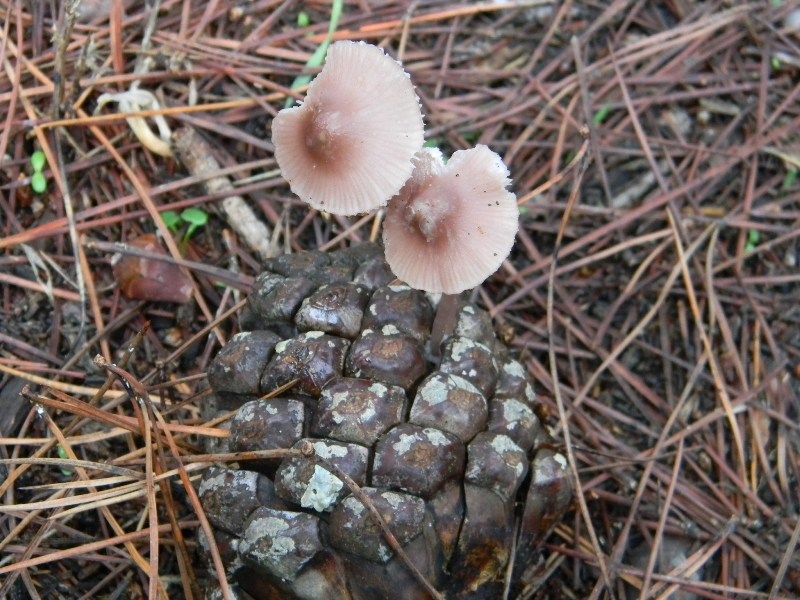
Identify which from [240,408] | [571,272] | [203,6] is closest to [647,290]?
[571,272]

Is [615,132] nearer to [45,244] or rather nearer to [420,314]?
[420,314]

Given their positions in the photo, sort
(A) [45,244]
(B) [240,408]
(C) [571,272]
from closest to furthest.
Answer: (B) [240,408]
(A) [45,244]
(C) [571,272]

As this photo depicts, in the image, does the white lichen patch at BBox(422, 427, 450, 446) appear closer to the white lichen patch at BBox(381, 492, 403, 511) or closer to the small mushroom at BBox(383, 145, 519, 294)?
the white lichen patch at BBox(381, 492, 403, 511)

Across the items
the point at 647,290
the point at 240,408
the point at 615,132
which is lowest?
the point at 647,290

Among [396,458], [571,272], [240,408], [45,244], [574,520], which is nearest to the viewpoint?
[396,458]

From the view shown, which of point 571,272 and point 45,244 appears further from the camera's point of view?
point 571,272

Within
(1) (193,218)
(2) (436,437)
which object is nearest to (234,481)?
(2) (436,437)

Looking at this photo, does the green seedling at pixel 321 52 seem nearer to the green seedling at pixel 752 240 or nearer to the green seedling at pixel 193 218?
the green seedling at pixel 193 218

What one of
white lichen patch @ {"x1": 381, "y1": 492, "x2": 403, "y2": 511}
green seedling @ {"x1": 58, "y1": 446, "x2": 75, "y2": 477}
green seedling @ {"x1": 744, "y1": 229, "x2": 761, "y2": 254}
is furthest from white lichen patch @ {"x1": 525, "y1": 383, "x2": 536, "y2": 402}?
green seedling @ {"x1": 58, "y1": 446, "x2": 75, "y2": 477}
